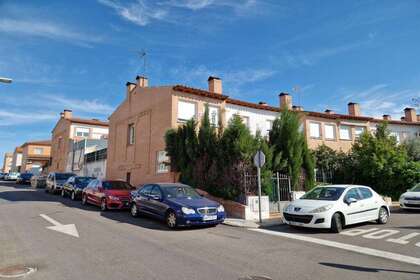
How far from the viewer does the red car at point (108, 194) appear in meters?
13.5

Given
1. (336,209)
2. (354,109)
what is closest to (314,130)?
(354,109)

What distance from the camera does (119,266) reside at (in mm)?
5430

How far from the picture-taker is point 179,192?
1076 centimetres

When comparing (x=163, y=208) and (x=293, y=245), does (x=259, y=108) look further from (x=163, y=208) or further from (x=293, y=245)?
(x=293, y=245)

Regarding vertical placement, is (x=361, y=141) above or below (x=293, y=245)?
above

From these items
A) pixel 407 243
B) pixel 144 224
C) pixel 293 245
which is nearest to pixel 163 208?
pixel 144 224

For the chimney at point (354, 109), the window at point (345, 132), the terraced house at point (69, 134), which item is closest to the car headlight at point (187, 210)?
the window at point (345, 132)

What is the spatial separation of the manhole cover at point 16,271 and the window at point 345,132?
94.1 ft

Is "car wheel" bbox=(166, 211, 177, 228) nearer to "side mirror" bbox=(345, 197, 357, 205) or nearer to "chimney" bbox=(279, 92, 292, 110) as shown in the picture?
"side mirror" bbox=(345, 197, 357, 205)

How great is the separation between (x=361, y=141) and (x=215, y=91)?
1029 centimetres

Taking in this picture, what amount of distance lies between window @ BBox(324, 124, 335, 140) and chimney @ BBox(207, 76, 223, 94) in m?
12.3

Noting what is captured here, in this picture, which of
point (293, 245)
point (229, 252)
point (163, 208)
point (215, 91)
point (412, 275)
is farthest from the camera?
point (215, 91)

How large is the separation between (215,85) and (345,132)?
1541 centimetres

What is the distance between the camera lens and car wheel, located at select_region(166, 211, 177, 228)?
9434 millimetres
